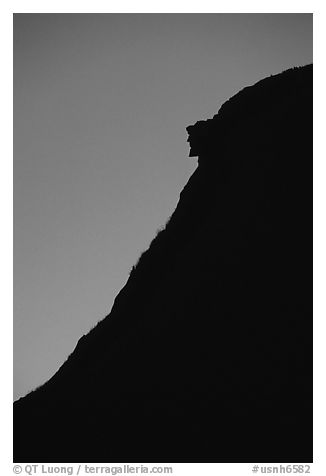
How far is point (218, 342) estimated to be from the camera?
14531mm

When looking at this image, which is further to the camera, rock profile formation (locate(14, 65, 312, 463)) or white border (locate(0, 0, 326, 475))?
rock profile formation (locate(14, 65, 312, 463))

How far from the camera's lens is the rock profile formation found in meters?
12.7

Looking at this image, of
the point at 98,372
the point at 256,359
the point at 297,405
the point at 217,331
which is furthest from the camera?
the point at 98,372

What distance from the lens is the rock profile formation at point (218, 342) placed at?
499 inches

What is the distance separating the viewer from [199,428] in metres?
12.9
